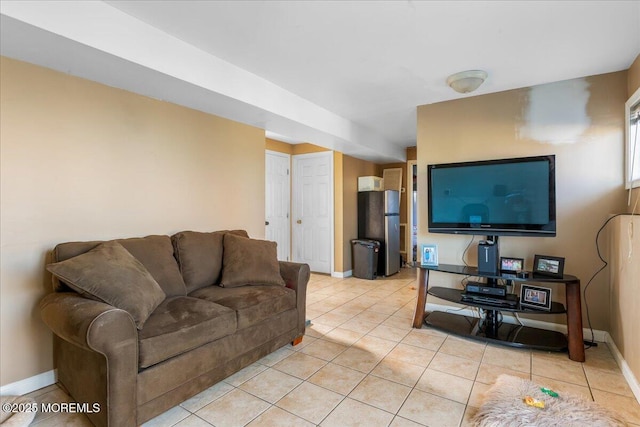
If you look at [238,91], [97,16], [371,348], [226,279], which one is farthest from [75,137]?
[371,348]

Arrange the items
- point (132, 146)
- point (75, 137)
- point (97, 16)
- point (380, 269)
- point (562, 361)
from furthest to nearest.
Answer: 1. point (380, 269)
2. point (132, 146)
3. point (562, 361)
4. point (75, 137)
5. point (97, 16)

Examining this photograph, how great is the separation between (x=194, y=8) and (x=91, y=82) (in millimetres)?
1068

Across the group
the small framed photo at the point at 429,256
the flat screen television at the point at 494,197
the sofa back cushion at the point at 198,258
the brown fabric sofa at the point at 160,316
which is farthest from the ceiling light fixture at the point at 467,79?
the sofa back cushion at the point at 198,258

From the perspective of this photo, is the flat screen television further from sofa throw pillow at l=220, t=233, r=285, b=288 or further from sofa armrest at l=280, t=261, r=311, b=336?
sofa throw pillow at l=220, t=233, r=285, b=288

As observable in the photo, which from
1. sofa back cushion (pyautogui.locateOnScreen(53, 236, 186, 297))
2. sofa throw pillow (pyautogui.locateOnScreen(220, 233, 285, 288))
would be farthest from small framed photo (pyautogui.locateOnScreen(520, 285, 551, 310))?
sofa back cushion (pyautogui.locateOnScreen(53, 236, 186, 297))

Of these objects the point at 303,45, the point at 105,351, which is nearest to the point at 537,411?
the point at 105,351

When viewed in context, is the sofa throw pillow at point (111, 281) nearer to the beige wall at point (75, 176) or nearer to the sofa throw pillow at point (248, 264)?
the beige wall at point (75, 176)

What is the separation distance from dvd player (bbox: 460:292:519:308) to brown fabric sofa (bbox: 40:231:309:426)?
1.47 m

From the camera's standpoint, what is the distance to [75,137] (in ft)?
7.28

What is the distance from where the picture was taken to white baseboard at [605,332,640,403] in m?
1.91

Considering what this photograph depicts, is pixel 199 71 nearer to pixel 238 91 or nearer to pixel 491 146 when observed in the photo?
pixel 238 91

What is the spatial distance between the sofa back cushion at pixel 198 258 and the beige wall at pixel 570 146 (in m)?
2.49

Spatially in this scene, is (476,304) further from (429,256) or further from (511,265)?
(429,256)

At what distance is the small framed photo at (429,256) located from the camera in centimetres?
312
